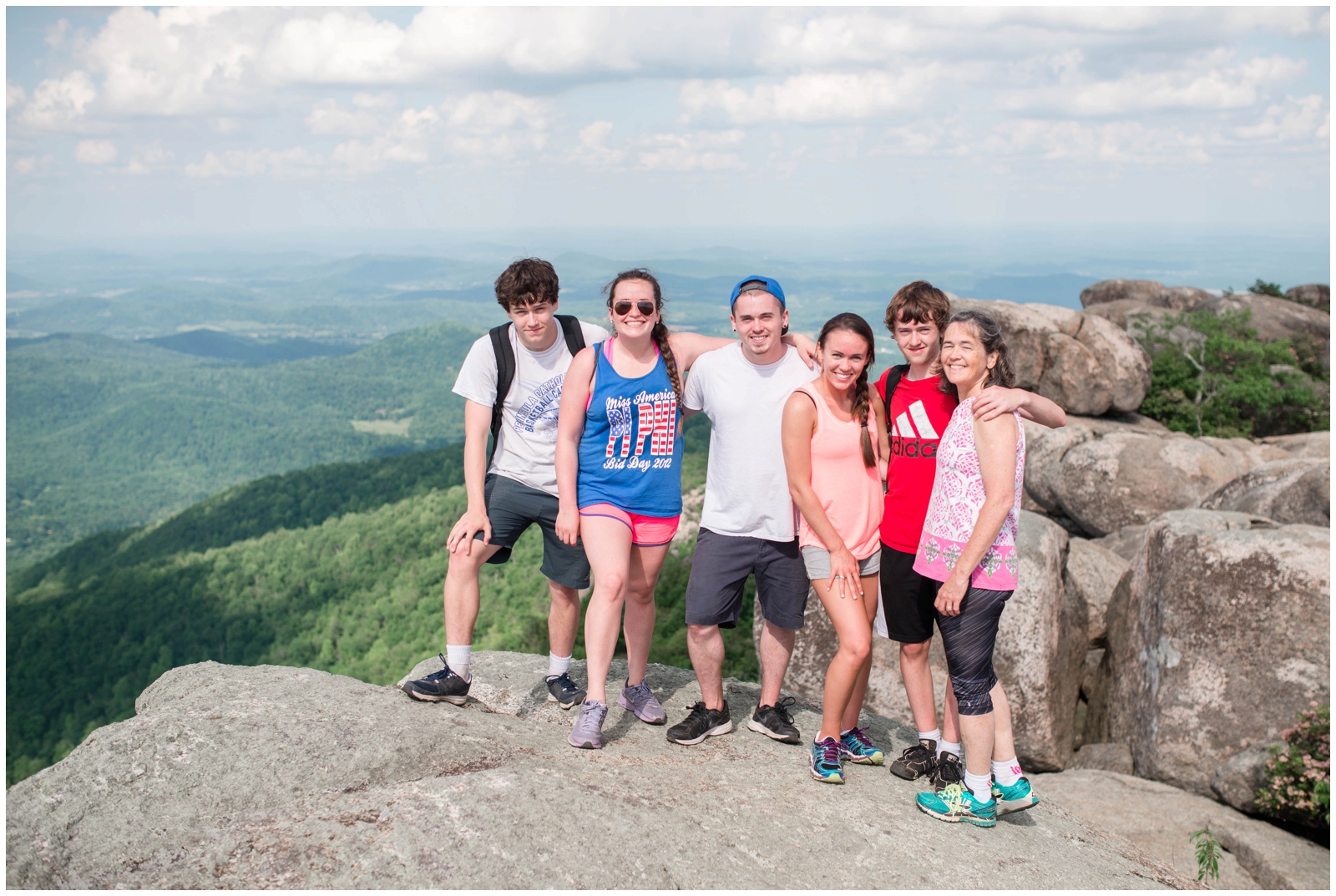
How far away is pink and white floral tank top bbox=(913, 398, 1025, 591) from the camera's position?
192 inches

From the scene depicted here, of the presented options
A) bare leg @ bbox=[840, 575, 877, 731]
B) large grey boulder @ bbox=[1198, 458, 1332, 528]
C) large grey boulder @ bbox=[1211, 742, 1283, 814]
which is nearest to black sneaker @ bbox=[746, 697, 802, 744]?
bare leg @ bbox=[840, 575, 877, 731]

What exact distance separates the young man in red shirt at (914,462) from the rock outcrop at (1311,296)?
41.2 meters

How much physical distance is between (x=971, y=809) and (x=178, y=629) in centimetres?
6078

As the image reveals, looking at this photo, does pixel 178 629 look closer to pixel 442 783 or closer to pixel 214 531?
pixel 214 531

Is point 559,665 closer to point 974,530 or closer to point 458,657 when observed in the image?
point 458,657

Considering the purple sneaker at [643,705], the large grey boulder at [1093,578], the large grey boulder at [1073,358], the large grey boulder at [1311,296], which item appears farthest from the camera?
the large grey boulder at [1311,296]

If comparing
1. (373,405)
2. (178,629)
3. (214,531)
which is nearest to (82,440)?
(373,405)

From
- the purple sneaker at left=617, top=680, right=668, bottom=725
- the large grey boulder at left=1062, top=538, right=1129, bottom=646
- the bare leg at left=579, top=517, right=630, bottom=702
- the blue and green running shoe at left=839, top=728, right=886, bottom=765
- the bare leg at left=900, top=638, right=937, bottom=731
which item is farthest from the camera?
the large grey boulder at left=1062, top=538, right=1129, bottom=646

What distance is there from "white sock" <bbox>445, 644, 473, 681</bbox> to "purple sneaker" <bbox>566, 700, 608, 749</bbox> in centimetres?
94

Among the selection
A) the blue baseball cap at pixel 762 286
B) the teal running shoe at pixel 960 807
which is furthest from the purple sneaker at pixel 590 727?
the blue baseball cap at pixel 762 286

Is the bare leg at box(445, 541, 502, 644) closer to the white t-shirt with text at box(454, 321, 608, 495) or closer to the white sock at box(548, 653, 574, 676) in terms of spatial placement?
the white t-shirt with text at box(454, 321, 608, 495)

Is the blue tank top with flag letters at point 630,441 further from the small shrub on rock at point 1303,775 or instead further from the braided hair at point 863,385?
the small shrub on rock at point 1303,775

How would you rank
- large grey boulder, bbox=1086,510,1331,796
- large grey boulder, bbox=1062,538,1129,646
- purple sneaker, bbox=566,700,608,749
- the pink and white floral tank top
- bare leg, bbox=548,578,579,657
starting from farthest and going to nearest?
large grey boulder, bbox=1062,538,1129,646 → large grey boulder, bbox=1086,510,1331,796 → bare leg, bbox=548,578,579,657 → purple sneaker, bbox=566,700,608,749 → the pink and white floral tank top

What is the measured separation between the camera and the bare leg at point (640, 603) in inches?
227
